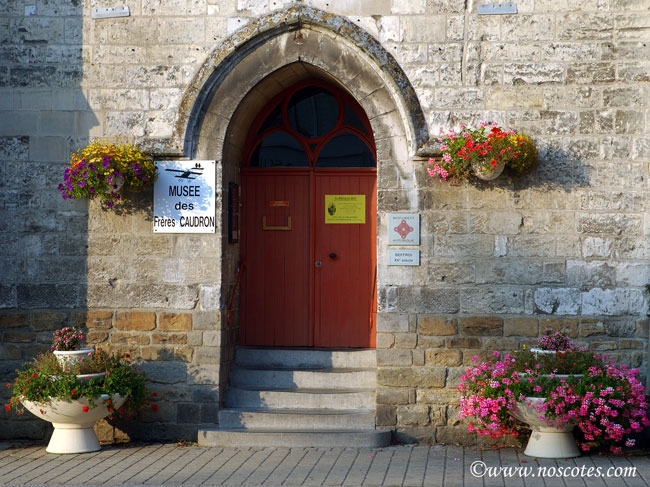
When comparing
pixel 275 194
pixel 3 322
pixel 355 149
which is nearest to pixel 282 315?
pixel 275 194

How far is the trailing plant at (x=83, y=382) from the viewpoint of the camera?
7199mm

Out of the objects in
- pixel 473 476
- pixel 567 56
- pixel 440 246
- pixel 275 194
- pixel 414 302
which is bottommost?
pixel 473 476

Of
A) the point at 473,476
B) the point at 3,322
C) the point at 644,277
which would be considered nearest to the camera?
the point at 473,476

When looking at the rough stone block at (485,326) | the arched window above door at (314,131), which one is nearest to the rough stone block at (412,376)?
the rough stone block at (485,326)

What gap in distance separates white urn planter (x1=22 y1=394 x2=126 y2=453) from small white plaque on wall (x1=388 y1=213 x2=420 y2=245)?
9.26ft

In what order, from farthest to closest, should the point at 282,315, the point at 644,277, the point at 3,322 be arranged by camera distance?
the point at 282,315, the point at 3,322, the point at 644,277

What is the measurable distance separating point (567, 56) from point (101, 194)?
437cm

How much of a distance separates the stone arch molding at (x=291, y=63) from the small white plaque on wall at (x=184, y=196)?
155 millimetres

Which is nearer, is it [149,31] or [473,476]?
[473,476]

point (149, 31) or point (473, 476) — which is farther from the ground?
point (149, 31)

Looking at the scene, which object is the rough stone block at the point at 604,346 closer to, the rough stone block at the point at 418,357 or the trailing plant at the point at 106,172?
the rough stone block at the point at 418,357

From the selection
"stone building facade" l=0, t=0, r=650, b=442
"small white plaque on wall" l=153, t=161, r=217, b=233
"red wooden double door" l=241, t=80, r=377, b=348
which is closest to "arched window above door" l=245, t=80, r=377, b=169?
"red wooden double door" l=241, t=80, r=377, b=348

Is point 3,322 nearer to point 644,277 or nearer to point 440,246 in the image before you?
point 440,246

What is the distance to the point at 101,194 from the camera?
25.3 ft
